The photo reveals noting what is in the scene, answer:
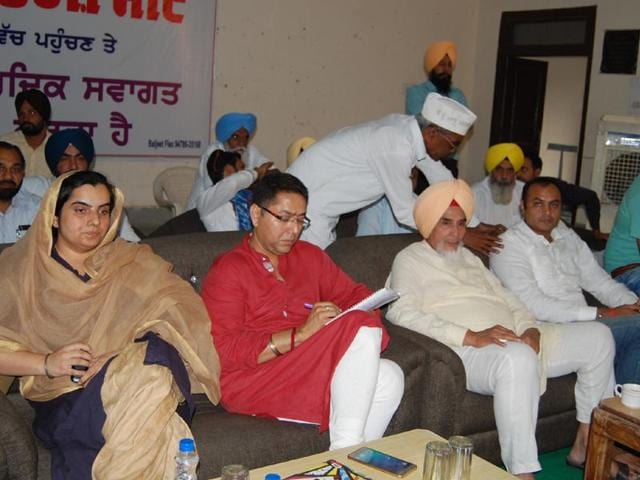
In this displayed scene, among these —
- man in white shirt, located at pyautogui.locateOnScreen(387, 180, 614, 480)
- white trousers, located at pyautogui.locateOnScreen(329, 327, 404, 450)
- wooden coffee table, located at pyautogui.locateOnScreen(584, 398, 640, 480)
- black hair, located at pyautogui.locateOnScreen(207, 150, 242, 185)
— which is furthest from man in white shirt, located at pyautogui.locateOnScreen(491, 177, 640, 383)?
black hair, located at pyautogui.locateOnScreen(207, 150, 242, 185)

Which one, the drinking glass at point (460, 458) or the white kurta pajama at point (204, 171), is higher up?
the white kurta pajama at point (204, 171)

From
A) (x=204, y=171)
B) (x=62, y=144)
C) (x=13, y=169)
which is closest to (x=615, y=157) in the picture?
(x=204, y=171)

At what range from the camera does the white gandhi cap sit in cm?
361

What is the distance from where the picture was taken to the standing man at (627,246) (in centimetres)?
398

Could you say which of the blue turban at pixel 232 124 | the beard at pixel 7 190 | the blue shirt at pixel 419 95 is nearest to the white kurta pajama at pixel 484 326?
the beard at pixel 7 190

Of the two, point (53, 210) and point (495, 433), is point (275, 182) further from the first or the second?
point (495, 433)

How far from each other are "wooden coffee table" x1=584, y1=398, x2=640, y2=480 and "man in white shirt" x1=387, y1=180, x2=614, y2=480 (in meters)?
0.30

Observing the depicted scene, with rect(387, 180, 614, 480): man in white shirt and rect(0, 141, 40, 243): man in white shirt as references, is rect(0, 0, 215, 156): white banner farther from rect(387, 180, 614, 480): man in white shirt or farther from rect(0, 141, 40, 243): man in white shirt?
rect(387, 180, 614, 480): man in white shirt

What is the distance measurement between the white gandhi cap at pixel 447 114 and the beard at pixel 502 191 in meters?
1.77

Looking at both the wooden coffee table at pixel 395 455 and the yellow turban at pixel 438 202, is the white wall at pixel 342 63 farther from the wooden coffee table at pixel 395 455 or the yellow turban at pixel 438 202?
the wooden coffee table at pixel 395 455

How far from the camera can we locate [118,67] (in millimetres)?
6293

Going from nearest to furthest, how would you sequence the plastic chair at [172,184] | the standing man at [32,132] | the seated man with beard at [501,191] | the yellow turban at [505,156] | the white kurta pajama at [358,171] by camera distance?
the white kurta pajama at [358,171], the standing man at [32,132], the seated man with beard at [501,191], the yellow turban at [505,156], the plastic chair at [172,184]

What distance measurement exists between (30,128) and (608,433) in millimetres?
3747

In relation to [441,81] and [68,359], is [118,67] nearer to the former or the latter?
[441,81]
